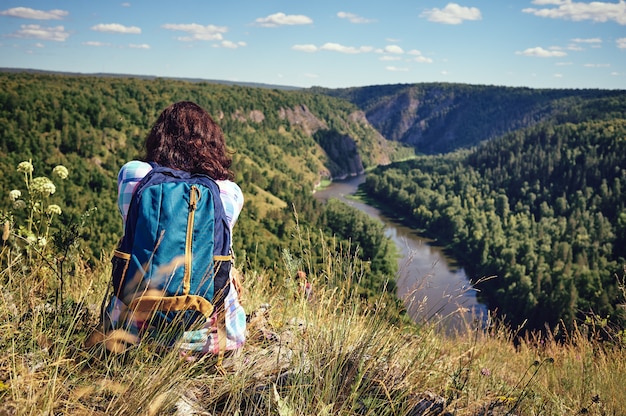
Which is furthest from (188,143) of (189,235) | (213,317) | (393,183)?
(393,183)

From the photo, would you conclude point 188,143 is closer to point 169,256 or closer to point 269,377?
point 169,256

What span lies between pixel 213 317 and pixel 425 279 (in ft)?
4.47

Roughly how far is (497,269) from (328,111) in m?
137

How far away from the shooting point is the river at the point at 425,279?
9.41ft

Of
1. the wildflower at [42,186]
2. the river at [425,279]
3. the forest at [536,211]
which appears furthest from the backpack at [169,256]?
the forest at [536,211]

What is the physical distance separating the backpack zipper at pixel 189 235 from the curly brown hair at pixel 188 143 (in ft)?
1.07

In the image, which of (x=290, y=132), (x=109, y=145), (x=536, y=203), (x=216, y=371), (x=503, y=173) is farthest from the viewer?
(x=290, y=132)

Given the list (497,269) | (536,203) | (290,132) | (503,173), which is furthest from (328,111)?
(497,269)

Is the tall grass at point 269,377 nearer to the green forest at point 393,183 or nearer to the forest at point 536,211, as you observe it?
the green forest at point 393,183

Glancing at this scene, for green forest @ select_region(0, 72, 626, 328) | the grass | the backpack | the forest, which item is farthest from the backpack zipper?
the forest

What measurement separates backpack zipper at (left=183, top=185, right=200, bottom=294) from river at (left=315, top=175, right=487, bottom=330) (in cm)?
132

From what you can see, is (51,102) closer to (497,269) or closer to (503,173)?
(497,269)

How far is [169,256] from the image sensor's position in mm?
2279

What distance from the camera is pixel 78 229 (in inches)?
113
